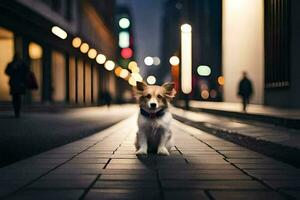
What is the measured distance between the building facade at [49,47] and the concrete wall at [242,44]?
1174 cm

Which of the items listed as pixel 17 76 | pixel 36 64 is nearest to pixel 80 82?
pixel 36 64

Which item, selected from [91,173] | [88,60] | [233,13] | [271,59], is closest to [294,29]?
[271,59]

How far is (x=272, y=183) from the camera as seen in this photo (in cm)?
539

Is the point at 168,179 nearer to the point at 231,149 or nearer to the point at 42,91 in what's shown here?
the point at 231,149

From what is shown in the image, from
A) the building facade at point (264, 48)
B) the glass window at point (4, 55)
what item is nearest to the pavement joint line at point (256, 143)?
the glass window at point (4, 55)

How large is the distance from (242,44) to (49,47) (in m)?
15.0

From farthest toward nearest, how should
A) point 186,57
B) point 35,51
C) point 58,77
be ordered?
point 58,77 < point 186,57 < point 35,51

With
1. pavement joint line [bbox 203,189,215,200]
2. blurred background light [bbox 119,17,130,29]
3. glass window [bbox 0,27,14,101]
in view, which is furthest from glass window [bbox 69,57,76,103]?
blurred background light [bbox 119,17,130,29]

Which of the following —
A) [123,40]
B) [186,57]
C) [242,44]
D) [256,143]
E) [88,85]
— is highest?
[123,40]

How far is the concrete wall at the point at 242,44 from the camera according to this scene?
3450 centimetres

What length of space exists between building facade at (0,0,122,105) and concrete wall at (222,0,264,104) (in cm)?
1174

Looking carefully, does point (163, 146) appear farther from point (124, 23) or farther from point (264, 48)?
point (124, 23)

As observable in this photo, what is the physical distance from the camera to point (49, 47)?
3206 centimetres

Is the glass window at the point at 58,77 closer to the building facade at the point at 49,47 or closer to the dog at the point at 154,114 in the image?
the building facade at the point at 49,47
